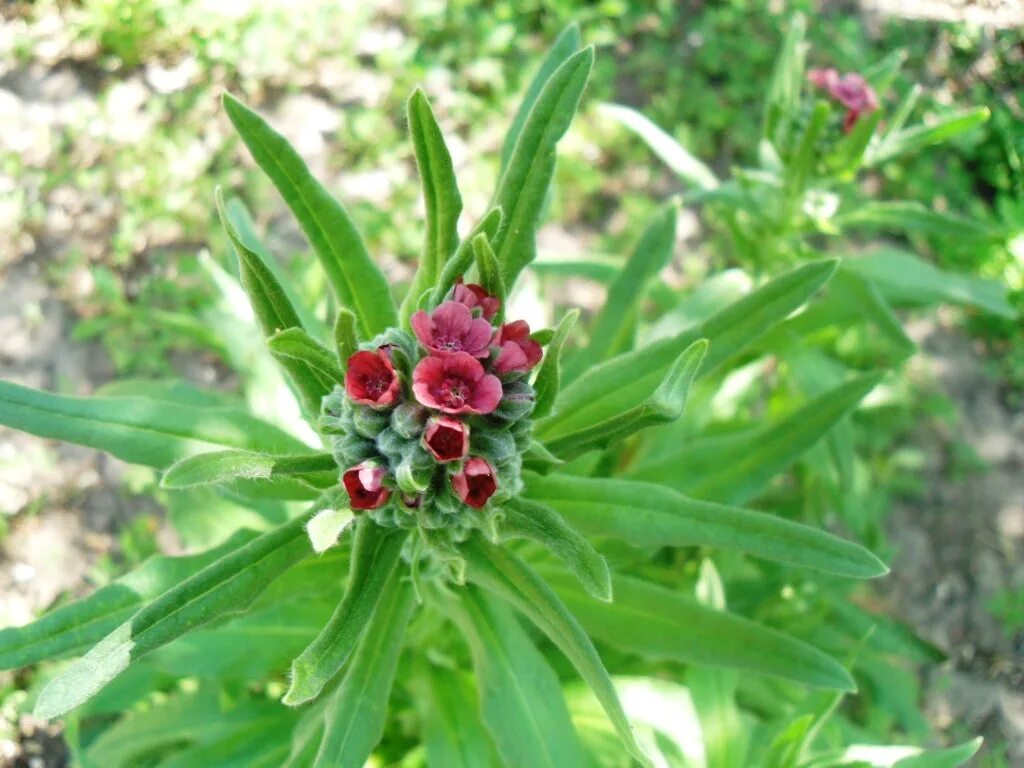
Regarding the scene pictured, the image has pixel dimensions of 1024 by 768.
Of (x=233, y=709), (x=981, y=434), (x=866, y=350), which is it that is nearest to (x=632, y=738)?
(x=233, y=709)

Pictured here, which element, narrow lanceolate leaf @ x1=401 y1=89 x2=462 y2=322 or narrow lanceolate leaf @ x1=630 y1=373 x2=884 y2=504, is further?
narrow lanceolate leaf @ x1=630 y1=373 x2=884 y2=504

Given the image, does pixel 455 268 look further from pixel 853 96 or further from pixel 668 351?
pixel 853 96

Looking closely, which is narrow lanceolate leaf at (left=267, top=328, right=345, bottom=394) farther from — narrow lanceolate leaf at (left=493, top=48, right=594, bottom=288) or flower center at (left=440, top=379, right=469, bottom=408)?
narrow lanceolate leaf at (left=493, top=48, right=594, bottom=288)

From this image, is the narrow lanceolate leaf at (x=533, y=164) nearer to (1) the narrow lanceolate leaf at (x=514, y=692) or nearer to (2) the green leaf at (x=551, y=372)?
(2) the green leaf at (x=551, y=372)

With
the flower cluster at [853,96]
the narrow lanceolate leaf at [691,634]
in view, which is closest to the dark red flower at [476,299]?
the narrow lanceolate leaf at [691,634]

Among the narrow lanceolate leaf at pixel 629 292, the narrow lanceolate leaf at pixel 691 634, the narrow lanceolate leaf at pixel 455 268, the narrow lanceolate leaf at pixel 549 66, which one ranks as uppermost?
the narrow lanceolate leaf at pixel 549 66

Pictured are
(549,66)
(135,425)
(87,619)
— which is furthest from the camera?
(549,66)

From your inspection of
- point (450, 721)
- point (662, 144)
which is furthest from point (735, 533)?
point (662, 144)

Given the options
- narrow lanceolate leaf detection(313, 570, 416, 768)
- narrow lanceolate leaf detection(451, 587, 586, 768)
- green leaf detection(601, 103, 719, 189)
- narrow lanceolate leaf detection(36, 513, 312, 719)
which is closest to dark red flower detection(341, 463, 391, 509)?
narrow lanceolate leaf detection(36, 513, 312, 719)
